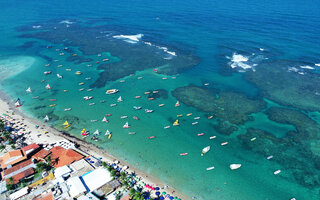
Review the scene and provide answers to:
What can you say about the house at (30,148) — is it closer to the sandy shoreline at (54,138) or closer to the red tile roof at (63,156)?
the sandy shoreline at (54,138)

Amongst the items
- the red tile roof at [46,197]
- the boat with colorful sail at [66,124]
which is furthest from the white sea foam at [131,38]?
the red tile roof at [46,197]

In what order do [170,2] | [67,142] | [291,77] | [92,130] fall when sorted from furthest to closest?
[170,2], [291,77], [92,130], [67,142]

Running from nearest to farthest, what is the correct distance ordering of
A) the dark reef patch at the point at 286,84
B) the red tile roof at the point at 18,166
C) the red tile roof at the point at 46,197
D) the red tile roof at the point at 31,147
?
the red tile roof at the point at 46,197, the red tile roof at the point at 18,166, the red tile roof at the point at 31,147, the dark reef patch at the point at 286,84

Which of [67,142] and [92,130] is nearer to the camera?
[67,142]

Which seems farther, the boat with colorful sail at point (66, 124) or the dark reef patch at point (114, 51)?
the dark reef patch at point (114, 51)

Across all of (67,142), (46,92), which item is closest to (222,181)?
(67,142)

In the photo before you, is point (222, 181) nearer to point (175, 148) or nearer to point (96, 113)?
point (175, 148)

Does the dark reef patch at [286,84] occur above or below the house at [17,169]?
above
